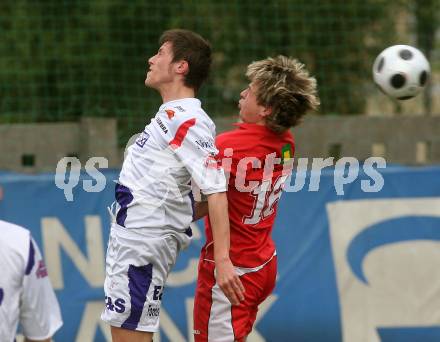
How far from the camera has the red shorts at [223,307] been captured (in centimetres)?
474

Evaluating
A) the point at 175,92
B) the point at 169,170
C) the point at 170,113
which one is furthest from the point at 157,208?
the point at 175,92

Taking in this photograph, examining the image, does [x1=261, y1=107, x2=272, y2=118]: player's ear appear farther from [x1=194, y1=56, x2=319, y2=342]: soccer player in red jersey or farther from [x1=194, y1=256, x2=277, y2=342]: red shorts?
[x1=194, y1=256, x2=277, y2=342]: red shorts

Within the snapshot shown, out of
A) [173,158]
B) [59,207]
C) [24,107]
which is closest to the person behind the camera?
[173,158]

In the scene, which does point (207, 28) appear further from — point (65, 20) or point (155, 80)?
point (155, 80)

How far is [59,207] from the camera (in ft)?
21.3

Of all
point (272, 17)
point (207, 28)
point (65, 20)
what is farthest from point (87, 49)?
point (272, 17)

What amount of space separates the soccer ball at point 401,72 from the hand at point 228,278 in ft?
7.41

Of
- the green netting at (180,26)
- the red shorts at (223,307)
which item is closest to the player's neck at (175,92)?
the red shorts at (223,307)

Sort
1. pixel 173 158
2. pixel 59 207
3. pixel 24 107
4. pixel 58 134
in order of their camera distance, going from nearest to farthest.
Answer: pixel 173 158 → pixel 59 207 → pixel 58 134 → pixel 24 107

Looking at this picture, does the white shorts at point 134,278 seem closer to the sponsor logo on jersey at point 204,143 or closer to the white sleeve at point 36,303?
the sponsor logo on jersey at point 204,143

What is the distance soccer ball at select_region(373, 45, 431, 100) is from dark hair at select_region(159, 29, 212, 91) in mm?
1835

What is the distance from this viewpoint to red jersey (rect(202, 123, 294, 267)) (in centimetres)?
471

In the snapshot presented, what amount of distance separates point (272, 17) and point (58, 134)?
7.42 feet

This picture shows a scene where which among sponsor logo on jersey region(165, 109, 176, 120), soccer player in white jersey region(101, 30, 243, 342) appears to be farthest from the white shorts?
sponsor logo on jersey region(165, 109, 176, 120)
